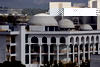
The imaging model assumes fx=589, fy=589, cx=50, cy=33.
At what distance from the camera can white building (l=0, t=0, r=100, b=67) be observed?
71812 millimetres

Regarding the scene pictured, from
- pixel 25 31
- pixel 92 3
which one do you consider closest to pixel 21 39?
pixel 25 31

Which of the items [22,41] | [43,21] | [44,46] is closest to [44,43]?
[44,46]

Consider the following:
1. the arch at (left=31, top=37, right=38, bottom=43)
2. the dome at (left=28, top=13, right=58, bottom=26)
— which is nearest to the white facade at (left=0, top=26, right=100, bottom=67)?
the arch at (left=31, top=37, right=38, bottom=43)

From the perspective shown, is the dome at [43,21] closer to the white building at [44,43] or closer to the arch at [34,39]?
the white building at [44,43]

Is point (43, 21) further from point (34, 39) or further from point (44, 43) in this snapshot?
point (44, 43)

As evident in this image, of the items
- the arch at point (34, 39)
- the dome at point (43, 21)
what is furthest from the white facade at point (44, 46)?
the dome at point (43, 21)

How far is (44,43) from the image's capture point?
242 ft

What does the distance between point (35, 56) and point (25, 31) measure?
13.0 ft

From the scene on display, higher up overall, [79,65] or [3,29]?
[3,29]

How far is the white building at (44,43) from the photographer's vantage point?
71812mm

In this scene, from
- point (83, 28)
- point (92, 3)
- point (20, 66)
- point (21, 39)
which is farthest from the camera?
point (92, 3)

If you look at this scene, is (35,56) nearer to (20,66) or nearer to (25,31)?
(25,31)

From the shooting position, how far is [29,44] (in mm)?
73188

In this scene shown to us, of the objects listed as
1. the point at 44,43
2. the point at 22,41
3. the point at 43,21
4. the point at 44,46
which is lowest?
the point at 44,46
